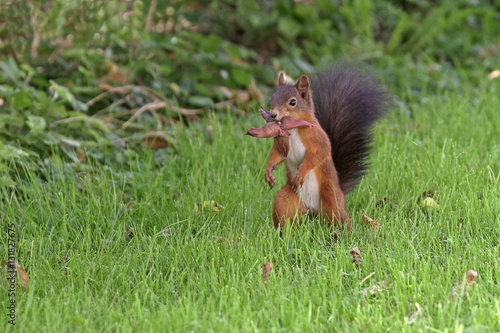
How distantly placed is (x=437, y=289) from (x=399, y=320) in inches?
10.9

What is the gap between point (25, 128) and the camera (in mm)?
3785

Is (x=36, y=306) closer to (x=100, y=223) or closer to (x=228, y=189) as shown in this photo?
(x=100, y=223)

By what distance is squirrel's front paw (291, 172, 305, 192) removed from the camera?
2.42 meters

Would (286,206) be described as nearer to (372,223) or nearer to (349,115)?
(372,223)

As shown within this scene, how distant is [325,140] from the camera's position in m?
2.46

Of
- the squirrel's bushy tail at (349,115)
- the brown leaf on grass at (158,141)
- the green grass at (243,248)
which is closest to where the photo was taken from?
→ the green grass at (243,248)

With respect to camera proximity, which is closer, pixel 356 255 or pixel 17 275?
pixel 17 275

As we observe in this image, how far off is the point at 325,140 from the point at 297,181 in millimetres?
203

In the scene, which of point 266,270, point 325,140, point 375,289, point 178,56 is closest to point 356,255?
point 375,289

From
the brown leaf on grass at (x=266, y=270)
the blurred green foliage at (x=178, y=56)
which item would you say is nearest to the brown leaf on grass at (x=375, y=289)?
the brown leaf on grass at (x=266, y=270)

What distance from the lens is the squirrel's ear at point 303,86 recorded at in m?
2.45

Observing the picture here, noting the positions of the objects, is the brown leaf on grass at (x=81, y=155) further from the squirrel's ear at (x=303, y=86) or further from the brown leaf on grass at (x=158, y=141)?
the squirrel's ear at (x=303, y=86)

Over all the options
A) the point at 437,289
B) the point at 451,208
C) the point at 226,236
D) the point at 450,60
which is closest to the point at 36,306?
the point at 226,236

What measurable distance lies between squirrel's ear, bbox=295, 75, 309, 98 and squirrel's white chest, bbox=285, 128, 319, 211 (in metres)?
0.15
